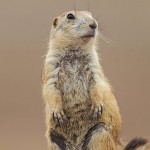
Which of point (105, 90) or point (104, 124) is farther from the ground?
point (105, 90)

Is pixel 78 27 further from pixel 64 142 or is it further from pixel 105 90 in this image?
pixel 64 142

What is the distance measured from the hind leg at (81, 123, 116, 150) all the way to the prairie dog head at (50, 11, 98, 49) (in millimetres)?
1157

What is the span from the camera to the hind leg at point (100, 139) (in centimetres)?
735

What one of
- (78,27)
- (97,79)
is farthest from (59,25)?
(97,79)

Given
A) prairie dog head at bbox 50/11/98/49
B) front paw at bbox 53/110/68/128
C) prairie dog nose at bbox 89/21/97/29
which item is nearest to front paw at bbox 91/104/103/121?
front paw at bbox 53/110/68/128

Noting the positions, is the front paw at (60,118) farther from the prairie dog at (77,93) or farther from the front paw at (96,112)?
the front paw at (96,112)

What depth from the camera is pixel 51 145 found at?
741 cm

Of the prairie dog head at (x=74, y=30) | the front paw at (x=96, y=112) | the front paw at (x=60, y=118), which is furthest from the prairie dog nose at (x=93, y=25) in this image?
the front paw at (x=60, y=118)

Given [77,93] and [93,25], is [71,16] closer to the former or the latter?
[93,25]

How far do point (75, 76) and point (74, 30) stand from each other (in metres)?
0.63

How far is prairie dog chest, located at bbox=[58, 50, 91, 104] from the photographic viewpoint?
299 inches

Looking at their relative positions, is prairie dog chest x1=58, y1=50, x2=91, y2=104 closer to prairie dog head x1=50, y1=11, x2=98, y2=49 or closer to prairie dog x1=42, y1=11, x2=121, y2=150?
prairie dog x1=42, y1=11, x2=121, y2=150

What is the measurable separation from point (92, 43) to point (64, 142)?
1401mm

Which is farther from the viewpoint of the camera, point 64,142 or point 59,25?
point 59,25
